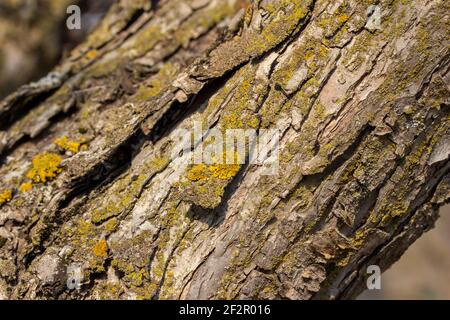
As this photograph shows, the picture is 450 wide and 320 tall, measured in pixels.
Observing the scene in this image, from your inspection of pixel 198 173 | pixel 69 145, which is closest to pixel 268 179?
pixel 198 173

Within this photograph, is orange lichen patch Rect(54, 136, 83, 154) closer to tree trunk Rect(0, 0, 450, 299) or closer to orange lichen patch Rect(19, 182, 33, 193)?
tree trunk Rect(0, 0, 450, 299)

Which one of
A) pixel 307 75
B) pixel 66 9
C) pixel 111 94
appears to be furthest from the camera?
pixel 66 9

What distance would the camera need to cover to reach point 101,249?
2146mm

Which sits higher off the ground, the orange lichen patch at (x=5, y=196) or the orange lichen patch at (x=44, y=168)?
the orange lichen patch at (x=44, y=168)

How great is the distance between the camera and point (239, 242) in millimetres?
2105

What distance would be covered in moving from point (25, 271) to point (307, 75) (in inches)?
59.5

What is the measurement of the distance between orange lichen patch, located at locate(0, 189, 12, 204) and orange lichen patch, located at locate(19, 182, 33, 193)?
0.05m

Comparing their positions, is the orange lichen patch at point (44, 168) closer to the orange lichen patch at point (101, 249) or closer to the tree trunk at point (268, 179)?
the tree trunk at point (268, 179)

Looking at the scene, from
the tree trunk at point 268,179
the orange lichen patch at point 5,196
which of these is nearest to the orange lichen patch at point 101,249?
the tree trunk at point 268,179

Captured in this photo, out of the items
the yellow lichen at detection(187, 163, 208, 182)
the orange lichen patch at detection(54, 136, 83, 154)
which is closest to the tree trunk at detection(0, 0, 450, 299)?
the yellow lichen at detection(187, 163, 208, 182)

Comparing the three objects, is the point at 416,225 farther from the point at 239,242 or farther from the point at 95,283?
the point at 95,283

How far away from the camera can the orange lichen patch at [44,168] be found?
2.39 meters

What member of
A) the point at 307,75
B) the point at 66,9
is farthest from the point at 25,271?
the point at 66,9
